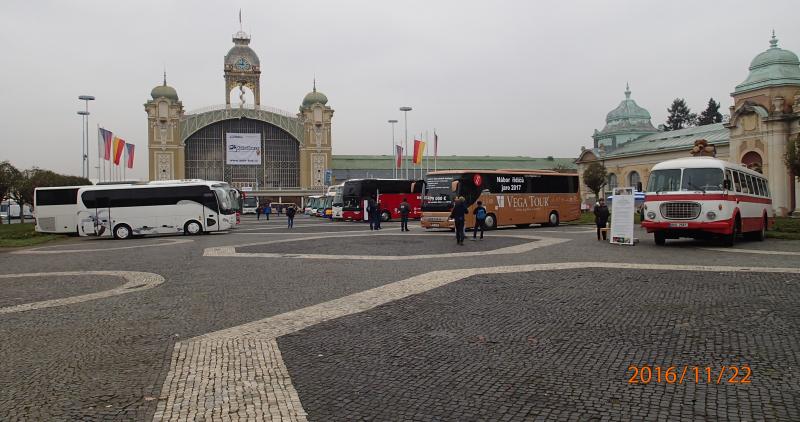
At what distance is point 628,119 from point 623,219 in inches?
2392

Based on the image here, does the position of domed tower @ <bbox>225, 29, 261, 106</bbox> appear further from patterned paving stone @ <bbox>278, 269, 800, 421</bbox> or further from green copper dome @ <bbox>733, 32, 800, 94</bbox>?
patterned paving stone @ <bbox>278, 269, 800, 421</bbox>

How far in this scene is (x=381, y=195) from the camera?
41688 millimetres

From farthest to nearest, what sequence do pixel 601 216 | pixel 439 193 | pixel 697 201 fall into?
pixel 439 193
pixel 601 216
pixel 697 201

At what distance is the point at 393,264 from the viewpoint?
43.9 feet

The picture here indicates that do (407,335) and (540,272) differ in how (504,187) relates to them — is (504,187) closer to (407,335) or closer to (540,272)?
(540,272)

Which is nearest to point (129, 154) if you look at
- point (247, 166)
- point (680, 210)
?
point (247, 166)

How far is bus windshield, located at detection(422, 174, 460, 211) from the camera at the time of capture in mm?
26859

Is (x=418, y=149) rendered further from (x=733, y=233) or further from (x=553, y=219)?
(x=733, y=233)

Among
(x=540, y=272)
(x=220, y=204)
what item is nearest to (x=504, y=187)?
(x=220, y=204)

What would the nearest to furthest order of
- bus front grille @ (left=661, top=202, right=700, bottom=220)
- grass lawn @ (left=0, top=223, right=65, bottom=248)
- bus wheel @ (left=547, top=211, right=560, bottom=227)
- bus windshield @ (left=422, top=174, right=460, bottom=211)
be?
bus front grille @ (left=661, top=202, right=700, bottom=220)
grass lawn @ (left=0, top=223, right=65, bottom=248)
bus windshield @ (left=422, top=174, right=460, bottom=211)
bus wheel @ (left=547, top=211, right=560, bottom=227)

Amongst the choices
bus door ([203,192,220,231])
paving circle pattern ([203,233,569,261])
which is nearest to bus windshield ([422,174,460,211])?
paving circle pattern ([203,233,569,261])

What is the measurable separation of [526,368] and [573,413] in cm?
105

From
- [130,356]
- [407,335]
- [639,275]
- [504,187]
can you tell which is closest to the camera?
[130,356]
